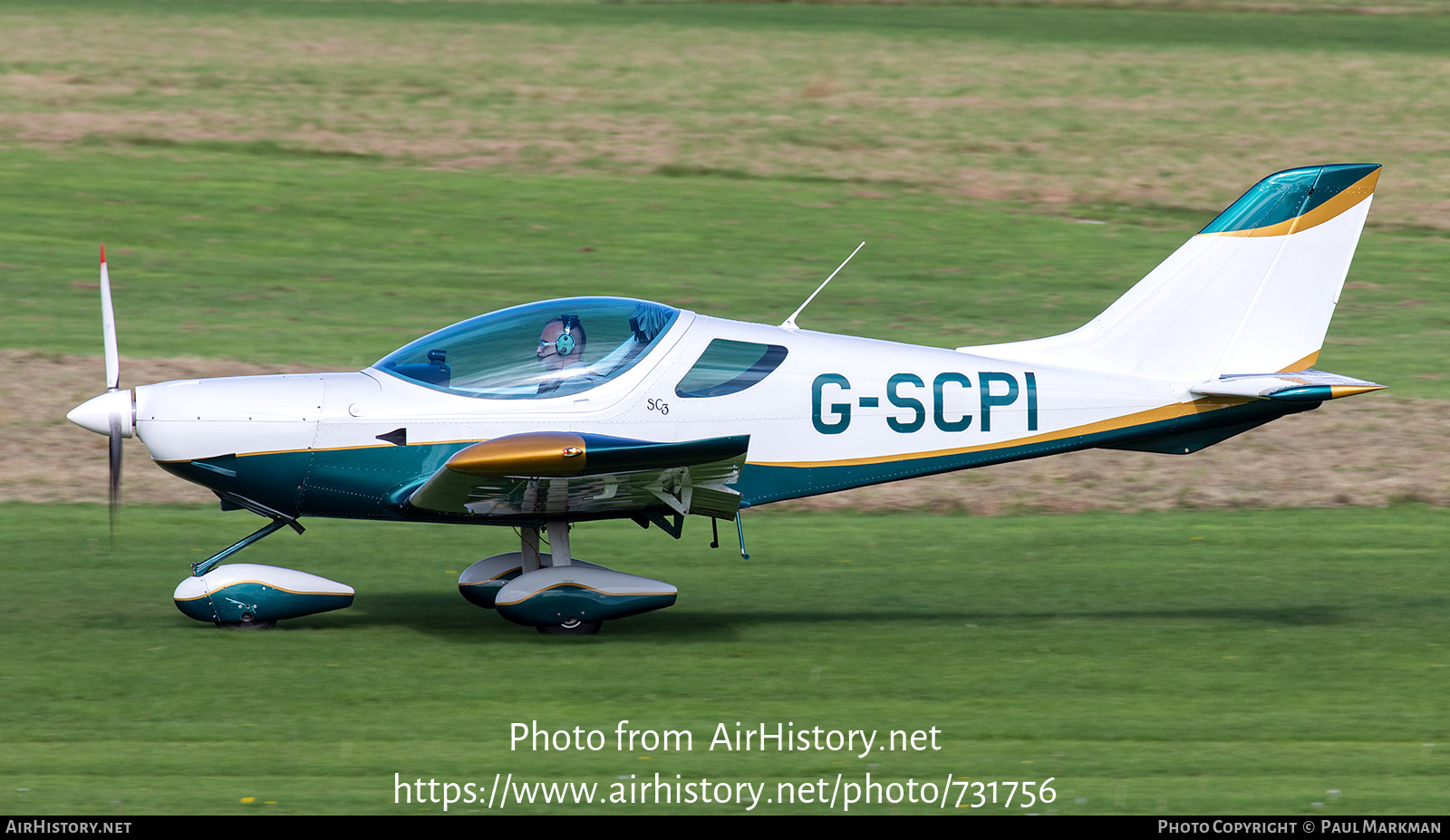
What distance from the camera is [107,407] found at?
849 cm

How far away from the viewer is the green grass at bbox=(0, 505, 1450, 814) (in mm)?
6934

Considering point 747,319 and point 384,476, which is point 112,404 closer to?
point 384,476

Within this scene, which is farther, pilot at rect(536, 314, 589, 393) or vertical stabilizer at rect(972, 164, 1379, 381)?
vertical stabilizer at rect(972, 164, 1379, 381)

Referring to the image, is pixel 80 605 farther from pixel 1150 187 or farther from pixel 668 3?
pixel 668 3

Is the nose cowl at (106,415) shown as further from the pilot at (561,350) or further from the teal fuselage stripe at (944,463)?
the teal fuselage stripe at (944,463)

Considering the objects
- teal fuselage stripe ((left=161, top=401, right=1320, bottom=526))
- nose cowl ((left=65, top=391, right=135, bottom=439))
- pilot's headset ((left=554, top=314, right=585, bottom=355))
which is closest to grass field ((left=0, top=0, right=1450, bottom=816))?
teal fuselage stripe ((left=161, top=401, right=1320, bottom=526))

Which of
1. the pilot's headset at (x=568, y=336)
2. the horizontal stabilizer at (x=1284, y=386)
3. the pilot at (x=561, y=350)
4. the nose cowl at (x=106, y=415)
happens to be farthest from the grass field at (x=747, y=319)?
the pilot's headset at (x=568, y=336)

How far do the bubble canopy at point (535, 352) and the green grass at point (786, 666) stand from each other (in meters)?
1.49

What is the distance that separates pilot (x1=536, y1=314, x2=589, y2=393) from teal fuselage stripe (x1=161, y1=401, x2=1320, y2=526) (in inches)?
25.4

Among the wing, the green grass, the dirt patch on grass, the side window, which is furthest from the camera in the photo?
the dirt patch on grass

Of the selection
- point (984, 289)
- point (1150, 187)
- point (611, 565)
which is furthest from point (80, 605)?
point (1150, 187)

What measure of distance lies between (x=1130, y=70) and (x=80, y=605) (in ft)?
83.6

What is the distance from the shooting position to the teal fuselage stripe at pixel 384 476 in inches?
343

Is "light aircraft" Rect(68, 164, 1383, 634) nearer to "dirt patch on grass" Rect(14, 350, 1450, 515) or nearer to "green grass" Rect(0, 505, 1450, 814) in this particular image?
"green grass" Rect(0, 505, 1450, 814)
